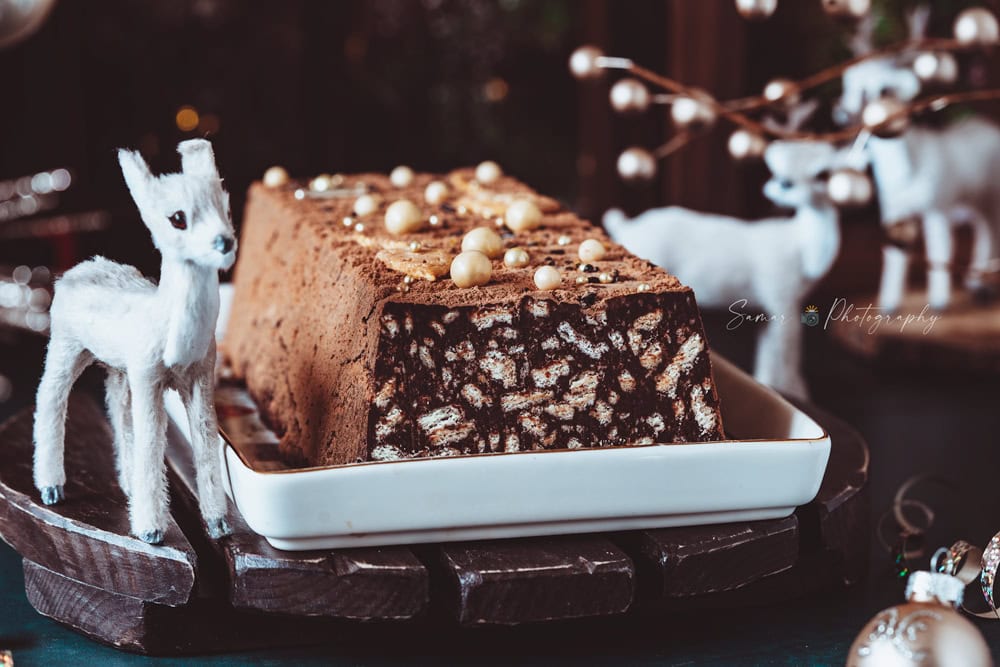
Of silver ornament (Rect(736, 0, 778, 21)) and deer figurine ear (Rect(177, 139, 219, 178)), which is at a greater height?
silver ornament (Rect(736, 0, 778, 21))

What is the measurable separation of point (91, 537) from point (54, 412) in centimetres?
13

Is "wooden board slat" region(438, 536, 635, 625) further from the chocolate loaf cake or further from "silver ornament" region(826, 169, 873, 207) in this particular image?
"silver ornament" region(826, 169, 873, 207)

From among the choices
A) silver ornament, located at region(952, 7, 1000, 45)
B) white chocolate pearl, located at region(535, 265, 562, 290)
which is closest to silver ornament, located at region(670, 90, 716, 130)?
silver ornament, located at region(952, 7, 1000, 45)

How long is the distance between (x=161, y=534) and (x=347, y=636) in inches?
6.4

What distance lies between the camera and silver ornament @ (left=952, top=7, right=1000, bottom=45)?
1.28 meters

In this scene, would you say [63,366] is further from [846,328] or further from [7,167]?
[7,167]

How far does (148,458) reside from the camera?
896 mm

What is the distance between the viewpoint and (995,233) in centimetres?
200

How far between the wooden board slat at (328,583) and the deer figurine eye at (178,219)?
233 millimetres

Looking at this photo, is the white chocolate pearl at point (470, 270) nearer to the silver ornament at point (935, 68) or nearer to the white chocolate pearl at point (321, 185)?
the white chocolate pearl at point (321, 185)

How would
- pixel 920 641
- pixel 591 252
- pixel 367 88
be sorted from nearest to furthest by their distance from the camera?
1. pixel 920 641
2. pixel 591 252
3. pixel 367 88

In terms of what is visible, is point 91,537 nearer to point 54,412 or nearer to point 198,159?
point 54,412

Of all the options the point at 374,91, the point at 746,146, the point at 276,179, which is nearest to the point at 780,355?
the point at 746,146

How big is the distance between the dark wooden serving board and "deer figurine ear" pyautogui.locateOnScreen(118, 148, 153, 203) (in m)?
0.26
